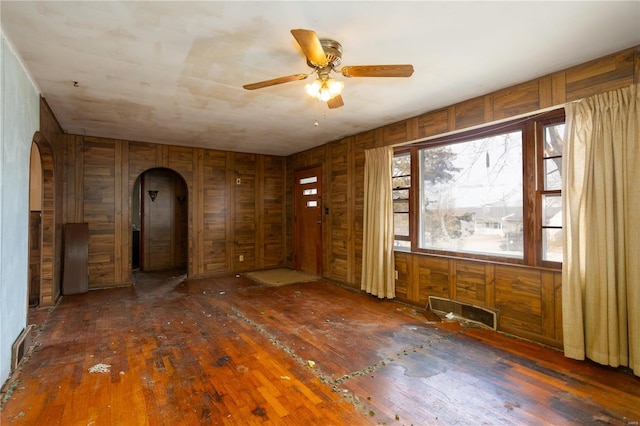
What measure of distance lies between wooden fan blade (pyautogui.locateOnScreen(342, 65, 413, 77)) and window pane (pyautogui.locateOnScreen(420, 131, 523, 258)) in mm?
1764

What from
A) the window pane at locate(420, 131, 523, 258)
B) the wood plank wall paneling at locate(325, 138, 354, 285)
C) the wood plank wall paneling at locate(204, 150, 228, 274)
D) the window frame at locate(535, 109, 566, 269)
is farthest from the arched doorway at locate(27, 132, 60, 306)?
the window frame at locate(535, 109, 566, 269)

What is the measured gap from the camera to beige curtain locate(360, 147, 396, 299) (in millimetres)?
4344

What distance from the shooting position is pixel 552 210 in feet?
9.75

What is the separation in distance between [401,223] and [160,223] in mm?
5255

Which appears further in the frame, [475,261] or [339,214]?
[339,214]

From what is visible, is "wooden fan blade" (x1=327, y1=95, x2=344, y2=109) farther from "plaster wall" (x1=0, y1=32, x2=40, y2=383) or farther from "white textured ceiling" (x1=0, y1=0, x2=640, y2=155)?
"plaster wall" (x1=0, y1=32, x2=40, y2=383)

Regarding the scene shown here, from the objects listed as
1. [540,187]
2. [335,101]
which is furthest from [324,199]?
[540,187]

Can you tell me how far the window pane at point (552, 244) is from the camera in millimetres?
2908

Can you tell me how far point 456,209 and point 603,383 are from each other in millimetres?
2026

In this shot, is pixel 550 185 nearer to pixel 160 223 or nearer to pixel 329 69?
pixel 329 69

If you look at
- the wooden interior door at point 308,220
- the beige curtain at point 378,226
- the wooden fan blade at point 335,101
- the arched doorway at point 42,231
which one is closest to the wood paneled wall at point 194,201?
the wooden interior door at point 308,220

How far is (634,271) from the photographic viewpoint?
7.69 feet

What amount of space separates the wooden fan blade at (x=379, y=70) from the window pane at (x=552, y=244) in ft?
6.83

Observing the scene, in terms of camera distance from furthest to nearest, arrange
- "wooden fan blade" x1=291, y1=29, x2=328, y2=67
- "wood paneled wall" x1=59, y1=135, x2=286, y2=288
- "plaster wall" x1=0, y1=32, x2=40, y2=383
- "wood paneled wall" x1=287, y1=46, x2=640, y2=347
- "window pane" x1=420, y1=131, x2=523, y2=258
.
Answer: "wood paneled wall" x1=59, y1=135, x2=286, y2=288 < "window pane" x1=420, y1=131, x2=523, y2=258 < "wood paneled wall" x1=287, y1=46, x2=640, y2=347 < "plaster wall" x1=0, y1=32, x2=40, y2=383 < "wooden fan blade" x1=291, y1=29, x2=328, y2=67
